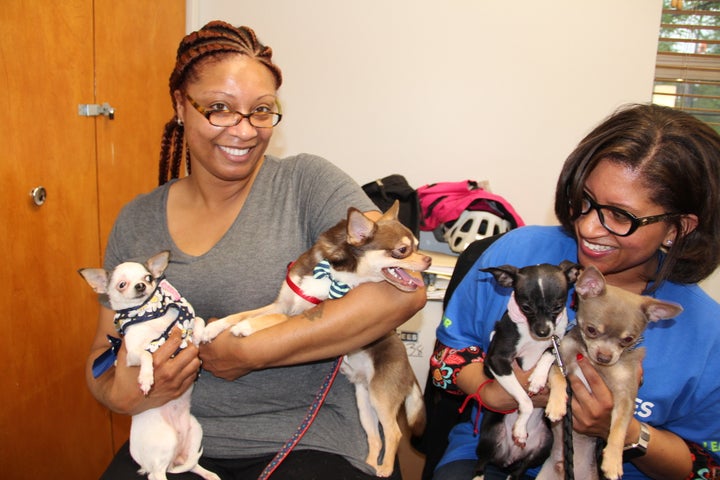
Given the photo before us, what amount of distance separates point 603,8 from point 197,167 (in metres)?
3.17

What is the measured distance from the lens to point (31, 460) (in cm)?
239

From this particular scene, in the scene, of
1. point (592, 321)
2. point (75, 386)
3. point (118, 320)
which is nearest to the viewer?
point (592, 321)

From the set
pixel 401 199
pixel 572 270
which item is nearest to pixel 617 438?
pixel 572 270

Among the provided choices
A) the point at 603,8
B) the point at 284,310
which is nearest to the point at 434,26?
the point at 603,8

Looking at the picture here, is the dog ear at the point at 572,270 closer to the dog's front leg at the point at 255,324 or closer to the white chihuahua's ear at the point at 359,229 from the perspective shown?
the white chihuahua's ear at the point at 359,229

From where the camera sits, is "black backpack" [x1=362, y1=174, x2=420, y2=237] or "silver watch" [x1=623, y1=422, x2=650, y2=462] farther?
"black backpack" [x1=362, y1=174, x2=420, y2=237]

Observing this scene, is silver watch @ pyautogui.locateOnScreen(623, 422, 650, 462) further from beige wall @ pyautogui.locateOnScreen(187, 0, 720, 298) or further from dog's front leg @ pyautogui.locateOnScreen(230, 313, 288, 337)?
beige wall @ pyautogui.locateOnScreen(187, 0, 720, 298)

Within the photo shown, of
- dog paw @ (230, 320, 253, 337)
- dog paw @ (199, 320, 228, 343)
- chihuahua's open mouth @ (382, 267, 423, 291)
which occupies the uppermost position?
chihuahua's open mouth @ (382, 267, 423, 291)

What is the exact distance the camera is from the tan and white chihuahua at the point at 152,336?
162 cm

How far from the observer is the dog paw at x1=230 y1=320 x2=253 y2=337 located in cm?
161

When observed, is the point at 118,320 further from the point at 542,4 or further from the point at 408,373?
the point at 542,4

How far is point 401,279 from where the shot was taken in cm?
167

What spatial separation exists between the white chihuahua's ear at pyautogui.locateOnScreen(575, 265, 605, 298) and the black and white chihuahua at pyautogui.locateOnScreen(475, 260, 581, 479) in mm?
43

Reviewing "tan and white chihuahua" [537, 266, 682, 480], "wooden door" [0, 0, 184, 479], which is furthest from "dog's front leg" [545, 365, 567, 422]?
"wooden door" [0, 0, 184, 479]
